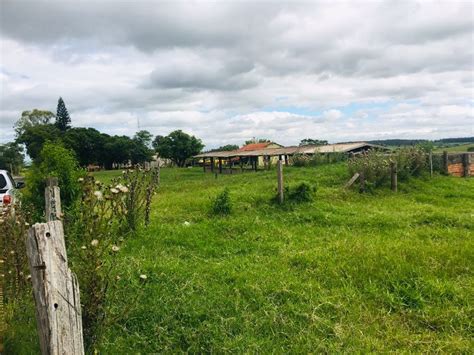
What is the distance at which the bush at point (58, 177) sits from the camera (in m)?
6.53

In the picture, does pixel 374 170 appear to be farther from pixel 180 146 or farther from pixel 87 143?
pixel 87 143

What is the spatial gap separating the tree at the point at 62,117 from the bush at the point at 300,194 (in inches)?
2664

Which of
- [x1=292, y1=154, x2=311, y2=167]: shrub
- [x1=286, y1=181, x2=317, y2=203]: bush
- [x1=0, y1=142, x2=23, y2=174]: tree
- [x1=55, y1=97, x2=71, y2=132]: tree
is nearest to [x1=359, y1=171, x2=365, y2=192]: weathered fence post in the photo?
[x1=286, y1=181, x2=317, y2=203]: bush

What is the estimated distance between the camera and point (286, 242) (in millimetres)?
6191

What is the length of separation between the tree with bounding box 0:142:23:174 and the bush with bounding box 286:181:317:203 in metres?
56.3

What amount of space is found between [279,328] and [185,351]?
870 millimetres

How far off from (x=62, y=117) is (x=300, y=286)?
72.8 meters

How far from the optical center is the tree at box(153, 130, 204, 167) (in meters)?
61.2

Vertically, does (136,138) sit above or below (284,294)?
above

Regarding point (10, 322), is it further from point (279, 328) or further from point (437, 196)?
point (437, 196)

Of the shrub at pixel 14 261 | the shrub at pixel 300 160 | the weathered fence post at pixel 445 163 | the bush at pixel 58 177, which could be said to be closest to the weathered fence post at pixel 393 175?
the weathered fence post at pixel 445 163

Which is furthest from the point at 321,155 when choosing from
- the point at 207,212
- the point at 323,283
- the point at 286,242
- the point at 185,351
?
the point at 185,351

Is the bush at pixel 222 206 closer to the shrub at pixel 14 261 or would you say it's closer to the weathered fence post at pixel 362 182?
the weathered fence post at pixel 362 182

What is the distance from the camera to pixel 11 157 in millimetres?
56688
